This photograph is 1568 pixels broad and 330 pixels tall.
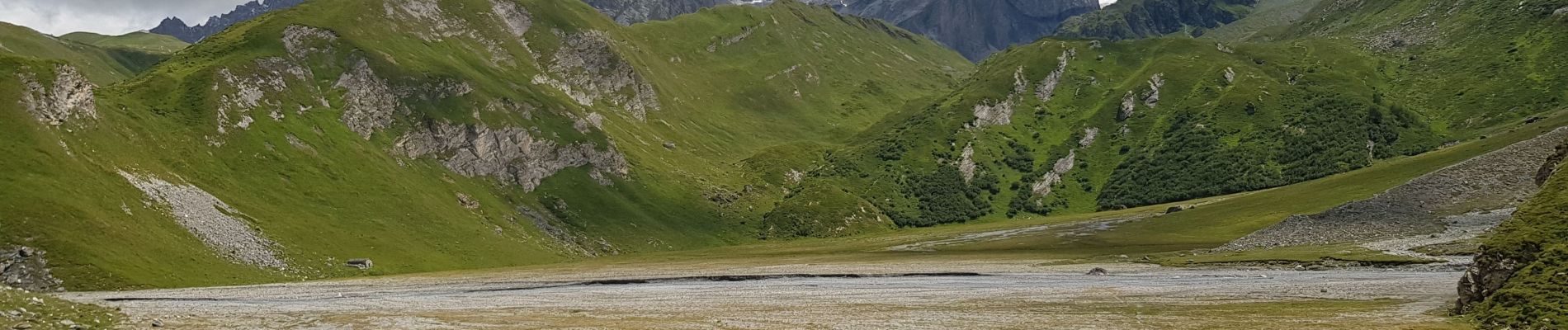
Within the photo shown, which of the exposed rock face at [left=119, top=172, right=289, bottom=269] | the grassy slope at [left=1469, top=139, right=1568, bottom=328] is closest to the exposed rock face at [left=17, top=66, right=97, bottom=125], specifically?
the exposed rock face at [left=119, top=172, right=289, bottom=269]

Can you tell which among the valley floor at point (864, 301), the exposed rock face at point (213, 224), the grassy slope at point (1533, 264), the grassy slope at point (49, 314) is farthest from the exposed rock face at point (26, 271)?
the grassy slope at point (1533, 264)

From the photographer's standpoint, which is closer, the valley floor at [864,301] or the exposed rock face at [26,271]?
the valley floor at [864,301]

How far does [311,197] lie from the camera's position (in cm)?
16950

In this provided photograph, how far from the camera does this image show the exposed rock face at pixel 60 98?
135250 mm

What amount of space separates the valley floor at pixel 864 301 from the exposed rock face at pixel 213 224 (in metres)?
21.3

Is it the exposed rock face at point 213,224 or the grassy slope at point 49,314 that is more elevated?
the grassy slope at point 49,314

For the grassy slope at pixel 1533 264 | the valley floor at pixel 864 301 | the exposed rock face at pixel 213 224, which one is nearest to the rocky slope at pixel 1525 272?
the grassy slope at pixel 1533 264

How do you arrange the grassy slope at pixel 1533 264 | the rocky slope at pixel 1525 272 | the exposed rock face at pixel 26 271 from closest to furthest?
the grassy slope at pixel 1533 264 → the rocky slope at pixel 1525 272 → the exposed rock face at pixel 26 271

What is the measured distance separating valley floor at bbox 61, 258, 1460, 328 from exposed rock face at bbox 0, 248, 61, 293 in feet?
27.0

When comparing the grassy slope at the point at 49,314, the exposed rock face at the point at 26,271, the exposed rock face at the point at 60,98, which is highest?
the exposed rock face at the point at 60,98

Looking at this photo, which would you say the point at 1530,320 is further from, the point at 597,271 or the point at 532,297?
the point at 597,271

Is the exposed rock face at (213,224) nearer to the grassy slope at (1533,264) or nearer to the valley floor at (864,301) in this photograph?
the valley floor at (864,301)

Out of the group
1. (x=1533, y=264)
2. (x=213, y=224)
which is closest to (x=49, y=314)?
(x=1533, y=264)

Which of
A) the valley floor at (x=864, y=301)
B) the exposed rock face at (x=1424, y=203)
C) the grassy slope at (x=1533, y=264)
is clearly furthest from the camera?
the exposed rock face at (x=1424, y=203)
